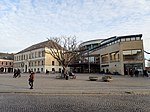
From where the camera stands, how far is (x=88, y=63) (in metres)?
80.1

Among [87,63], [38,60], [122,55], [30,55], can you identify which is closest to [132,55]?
[122,55]

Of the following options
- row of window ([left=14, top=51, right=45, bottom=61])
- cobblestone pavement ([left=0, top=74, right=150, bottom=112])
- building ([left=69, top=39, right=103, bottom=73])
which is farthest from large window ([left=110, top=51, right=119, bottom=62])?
cobblestone pavement ([left=0, top=74, right=150, bottom=112])

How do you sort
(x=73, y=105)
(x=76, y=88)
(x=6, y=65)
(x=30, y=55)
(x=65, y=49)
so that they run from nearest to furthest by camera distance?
(x=73, y=105)
(x=76, y=88)
(x=65, y=49)
(x=30, y=55)
(x=6, y=65)

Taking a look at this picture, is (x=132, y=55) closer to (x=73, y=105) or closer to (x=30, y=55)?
(x=73, y=105)

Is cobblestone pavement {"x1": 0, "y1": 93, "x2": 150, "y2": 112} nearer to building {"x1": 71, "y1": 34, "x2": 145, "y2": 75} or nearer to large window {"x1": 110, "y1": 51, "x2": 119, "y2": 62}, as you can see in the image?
building {"x1": 71, "y1": 34, "x2": 145, "y2": 75}

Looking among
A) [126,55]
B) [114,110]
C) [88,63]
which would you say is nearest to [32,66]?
[88,63]

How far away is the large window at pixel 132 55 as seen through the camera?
58750mm

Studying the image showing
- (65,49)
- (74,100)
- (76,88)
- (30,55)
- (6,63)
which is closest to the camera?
(74,100)

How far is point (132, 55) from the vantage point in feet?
196

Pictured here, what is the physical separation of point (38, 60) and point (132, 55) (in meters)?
51.1

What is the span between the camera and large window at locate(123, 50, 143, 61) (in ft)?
193

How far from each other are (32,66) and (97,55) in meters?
37.0

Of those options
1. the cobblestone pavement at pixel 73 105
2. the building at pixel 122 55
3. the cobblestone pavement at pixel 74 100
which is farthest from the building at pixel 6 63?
the cobblestone pavement at pixel 73 105

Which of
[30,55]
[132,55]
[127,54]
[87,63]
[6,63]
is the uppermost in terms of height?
[30,55]
